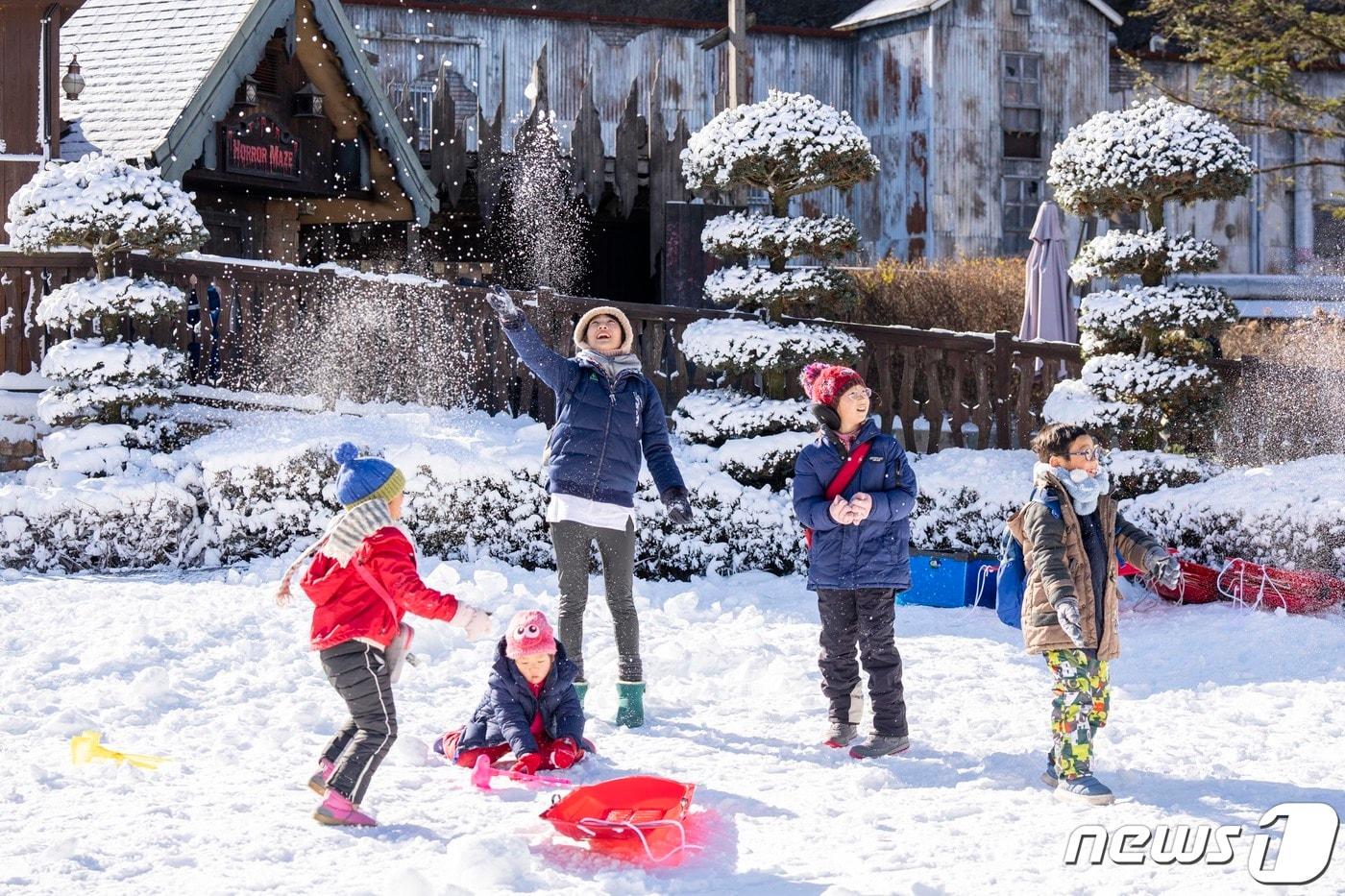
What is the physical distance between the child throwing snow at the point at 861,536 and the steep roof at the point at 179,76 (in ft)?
32.9

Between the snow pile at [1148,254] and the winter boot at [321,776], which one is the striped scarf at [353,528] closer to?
the winter boot at [321,776]

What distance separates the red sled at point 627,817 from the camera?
16.0 feet

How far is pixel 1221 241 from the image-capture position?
2628cm

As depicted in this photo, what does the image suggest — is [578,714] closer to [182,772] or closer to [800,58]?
[182,772]

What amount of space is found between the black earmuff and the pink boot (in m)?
2.44

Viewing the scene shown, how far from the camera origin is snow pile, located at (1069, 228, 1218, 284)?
11758 mm

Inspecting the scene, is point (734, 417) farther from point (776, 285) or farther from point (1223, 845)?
point (1223, 845)

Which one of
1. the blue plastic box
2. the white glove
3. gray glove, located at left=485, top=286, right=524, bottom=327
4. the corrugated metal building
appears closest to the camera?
the white glove

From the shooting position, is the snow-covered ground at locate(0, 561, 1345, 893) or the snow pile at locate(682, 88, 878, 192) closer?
the snow-covered ground at locate(0, 561, 1345, 893)

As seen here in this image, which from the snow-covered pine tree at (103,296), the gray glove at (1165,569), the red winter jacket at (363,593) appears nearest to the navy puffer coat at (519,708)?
the red winter jacket at (363,593)

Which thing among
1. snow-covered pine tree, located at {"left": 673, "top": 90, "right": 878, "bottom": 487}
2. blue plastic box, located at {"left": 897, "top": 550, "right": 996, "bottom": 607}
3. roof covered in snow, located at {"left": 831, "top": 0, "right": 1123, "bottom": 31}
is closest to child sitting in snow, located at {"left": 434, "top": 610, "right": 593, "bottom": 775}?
blue plastic box, located at {"left": 897, "top": 550, "right": 996, "bottom": 607}

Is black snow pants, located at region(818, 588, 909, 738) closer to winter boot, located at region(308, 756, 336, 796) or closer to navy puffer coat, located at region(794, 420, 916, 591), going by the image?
navy puffer coat, located at region(794, 420, 916, 591)

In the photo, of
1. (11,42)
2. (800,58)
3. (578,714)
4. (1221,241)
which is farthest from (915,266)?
(578,714)

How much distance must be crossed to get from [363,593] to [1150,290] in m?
8.36
